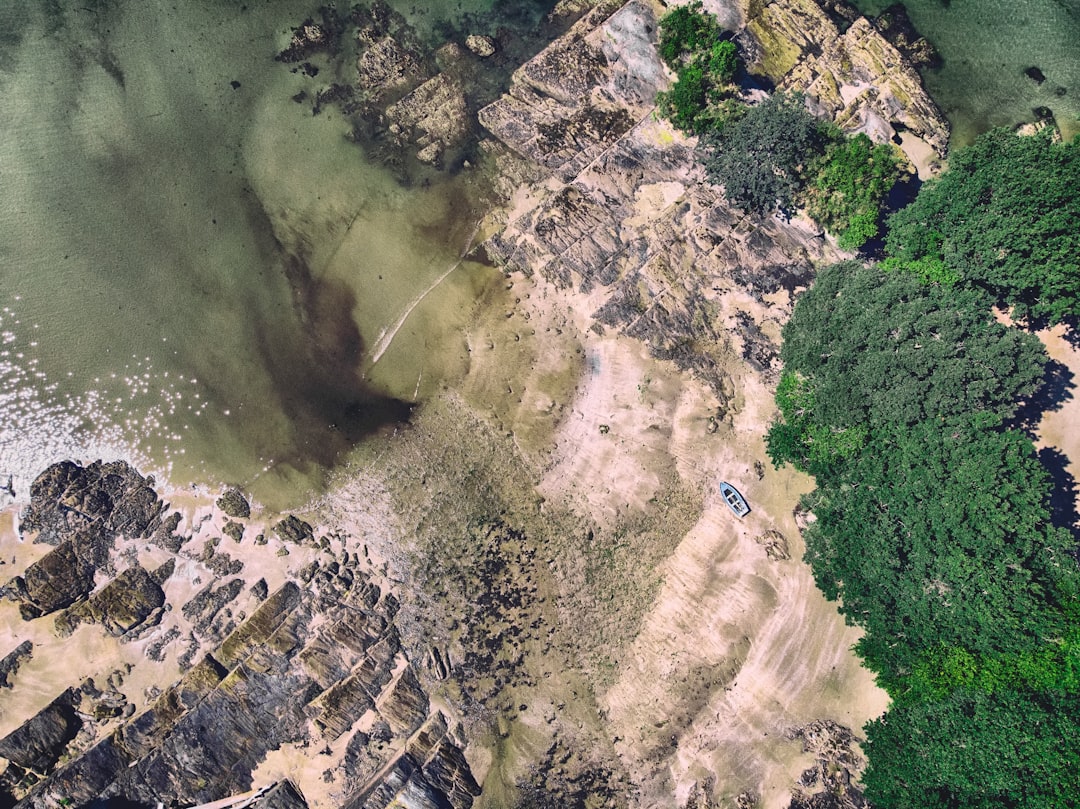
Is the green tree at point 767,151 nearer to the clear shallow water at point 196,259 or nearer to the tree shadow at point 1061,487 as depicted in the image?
the clear shallow water at point 196,259

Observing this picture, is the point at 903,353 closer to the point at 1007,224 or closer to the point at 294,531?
the point at 1007,224

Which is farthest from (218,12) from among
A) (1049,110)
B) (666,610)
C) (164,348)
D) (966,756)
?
(966,756)

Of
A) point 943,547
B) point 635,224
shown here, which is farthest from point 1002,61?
point 943,547

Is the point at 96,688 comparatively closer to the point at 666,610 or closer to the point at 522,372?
the point at 522,372

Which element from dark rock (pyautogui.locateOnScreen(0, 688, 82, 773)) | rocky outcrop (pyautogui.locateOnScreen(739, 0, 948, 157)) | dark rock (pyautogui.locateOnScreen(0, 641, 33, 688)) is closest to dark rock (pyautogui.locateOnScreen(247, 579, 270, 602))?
dark rock (pyautogui.locateOnScreen(0, 688, 82, 773))

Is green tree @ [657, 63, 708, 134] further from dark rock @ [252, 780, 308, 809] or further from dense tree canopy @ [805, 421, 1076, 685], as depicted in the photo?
dark rock @ [252, 780, 308, 809]
